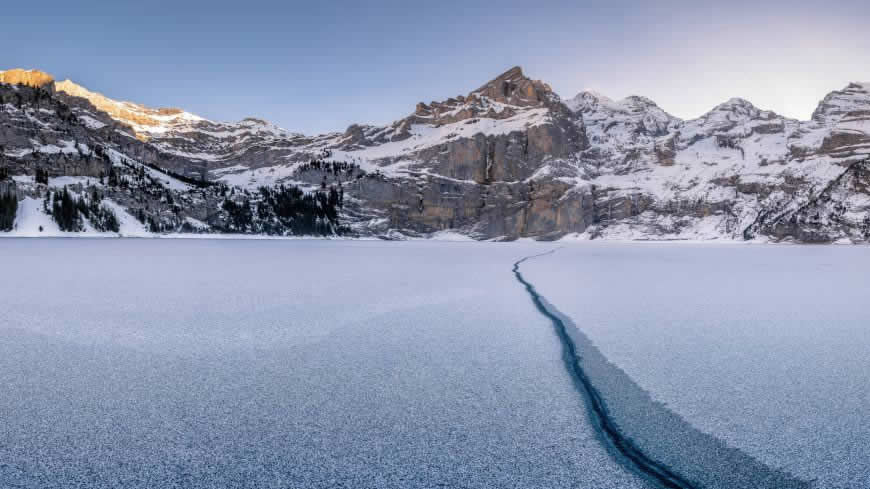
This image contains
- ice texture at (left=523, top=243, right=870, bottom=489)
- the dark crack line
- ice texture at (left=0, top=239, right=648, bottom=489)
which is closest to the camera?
the dark crack line

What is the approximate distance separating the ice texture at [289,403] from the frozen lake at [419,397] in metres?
0.03

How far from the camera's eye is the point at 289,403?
482 cm

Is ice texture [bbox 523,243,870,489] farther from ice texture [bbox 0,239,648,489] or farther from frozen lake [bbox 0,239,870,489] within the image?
ice texture [bbox 0,239,648,489]

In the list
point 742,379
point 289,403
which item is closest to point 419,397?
point 289,403

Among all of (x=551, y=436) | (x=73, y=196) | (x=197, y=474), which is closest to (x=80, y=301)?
(x=197, y=474)

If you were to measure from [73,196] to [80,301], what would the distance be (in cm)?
15367

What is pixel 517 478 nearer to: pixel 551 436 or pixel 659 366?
pixel 551 436

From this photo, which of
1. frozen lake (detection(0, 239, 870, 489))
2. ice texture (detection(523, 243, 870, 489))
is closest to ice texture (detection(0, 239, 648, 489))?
frozen lake (detection(0, 239, 870, 489))

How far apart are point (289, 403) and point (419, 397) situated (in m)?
1.39

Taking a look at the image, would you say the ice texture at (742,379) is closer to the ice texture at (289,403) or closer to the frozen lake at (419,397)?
the frozen lake at (419,397)

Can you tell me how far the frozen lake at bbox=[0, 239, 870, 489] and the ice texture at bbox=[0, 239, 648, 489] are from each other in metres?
0.03

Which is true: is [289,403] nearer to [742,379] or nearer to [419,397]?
[419,397]

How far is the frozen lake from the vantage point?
3400 millimetres

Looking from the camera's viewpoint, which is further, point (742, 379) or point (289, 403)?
point (742, 379)
